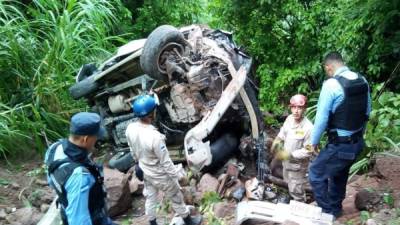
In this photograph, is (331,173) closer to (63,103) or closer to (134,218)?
(134,218)

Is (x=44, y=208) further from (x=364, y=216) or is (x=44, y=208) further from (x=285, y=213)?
(x=364, y=216)

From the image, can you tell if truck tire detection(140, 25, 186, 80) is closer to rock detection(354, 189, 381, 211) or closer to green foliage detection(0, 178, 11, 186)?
green foliage detection(0, 178, 11, 186)

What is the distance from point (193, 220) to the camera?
5.36 metres

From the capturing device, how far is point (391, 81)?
25.5 feet

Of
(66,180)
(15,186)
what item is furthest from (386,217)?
(15,186)

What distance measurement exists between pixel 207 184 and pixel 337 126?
191 cm

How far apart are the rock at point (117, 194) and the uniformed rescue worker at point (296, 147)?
5.76ft

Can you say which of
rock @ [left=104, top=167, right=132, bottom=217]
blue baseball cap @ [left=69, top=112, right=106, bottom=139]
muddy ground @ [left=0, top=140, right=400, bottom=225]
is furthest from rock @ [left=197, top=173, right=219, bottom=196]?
blue baseball cap @ [left=69, top=112, right=106, bottom=139]

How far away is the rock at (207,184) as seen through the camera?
5996mm

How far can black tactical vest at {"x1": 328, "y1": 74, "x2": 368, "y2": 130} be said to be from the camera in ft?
15.1

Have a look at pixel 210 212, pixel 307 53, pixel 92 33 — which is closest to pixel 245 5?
pixel 307 53

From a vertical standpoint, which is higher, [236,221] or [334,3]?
[334,3]

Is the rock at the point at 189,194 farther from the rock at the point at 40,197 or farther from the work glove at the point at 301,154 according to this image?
the rock at the point at 40,197

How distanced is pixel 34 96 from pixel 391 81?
17.4 ft
